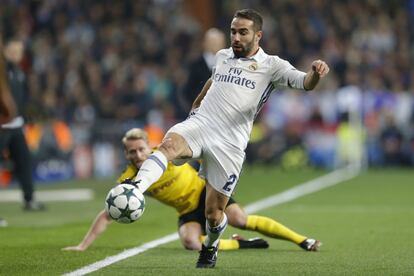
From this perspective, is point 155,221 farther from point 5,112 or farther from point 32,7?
point 32,7

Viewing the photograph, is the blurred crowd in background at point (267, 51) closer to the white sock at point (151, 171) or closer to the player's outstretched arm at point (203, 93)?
the player's outstretched arm at point (203, 93)

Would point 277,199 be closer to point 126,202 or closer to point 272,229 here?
point 272,229

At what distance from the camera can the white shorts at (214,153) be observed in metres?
A: 7.87

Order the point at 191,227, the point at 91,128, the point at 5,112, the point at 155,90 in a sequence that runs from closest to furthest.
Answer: the point at 5,112
the point at 191,227
the point at 91,128
the point at 155,90

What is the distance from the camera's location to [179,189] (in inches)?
378

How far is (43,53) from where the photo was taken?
2567 centimetres

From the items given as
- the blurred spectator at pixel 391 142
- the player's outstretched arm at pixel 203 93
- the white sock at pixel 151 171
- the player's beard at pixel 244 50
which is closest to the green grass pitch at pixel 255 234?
the white sock at pixel 151 171

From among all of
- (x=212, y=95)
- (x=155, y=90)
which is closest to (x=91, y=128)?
(x=155, y=90)

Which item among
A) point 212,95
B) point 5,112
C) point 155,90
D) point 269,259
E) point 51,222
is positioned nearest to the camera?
point 5,112

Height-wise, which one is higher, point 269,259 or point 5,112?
point 5,112

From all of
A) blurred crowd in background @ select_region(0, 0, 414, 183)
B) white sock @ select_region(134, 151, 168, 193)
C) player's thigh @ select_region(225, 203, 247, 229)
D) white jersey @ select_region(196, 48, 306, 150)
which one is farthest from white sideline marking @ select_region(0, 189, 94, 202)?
white sock @ select_region(134, 151, 168, 193)

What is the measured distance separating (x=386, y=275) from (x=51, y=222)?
18.8ft

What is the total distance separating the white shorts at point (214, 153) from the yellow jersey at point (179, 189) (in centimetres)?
161

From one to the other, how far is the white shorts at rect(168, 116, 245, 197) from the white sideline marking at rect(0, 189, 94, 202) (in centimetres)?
852
